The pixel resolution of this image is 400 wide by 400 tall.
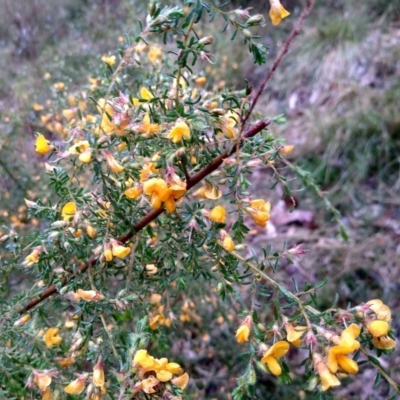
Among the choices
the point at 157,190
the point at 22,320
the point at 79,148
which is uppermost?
the point at 79,148

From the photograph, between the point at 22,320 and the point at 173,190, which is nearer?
the point at 173,190

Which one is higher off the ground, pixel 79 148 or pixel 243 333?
pixel 79 148

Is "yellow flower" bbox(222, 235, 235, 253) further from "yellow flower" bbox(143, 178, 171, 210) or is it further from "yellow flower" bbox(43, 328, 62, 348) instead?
"yellow flower" bbox(43, 328, 62, 348)

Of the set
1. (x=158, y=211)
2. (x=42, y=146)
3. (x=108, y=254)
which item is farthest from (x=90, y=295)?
(x=42, y=146)

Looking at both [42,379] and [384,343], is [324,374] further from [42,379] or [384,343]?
[42,379]

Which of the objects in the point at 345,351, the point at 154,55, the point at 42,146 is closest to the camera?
the point at 345,351

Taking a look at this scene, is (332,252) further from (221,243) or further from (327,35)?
(327,35)

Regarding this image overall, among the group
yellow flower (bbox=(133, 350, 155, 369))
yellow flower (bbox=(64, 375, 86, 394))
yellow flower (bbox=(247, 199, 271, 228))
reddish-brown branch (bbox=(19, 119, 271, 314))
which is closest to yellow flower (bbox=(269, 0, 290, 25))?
reddish-brown branch (bbox=(19, 119, 271, 314))
